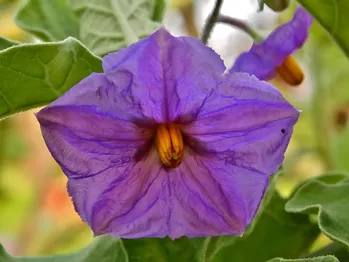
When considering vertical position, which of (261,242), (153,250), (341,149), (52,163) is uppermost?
(153,250)

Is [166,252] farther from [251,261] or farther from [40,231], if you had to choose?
[40,231]

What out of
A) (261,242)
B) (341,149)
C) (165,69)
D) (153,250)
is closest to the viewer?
(165,69)

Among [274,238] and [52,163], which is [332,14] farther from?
[52,163]

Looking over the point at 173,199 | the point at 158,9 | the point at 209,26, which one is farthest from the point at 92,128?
the point at 158,9

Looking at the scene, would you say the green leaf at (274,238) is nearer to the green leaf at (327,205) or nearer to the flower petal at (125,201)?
the green leaf at (327,205)

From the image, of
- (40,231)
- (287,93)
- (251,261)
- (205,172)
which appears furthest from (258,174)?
(40,231)

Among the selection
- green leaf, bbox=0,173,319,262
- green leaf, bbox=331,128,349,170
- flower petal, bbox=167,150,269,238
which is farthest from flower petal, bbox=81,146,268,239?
green leaf, bbox=331,128,349,170

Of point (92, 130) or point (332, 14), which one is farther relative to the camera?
point (332, 14)
